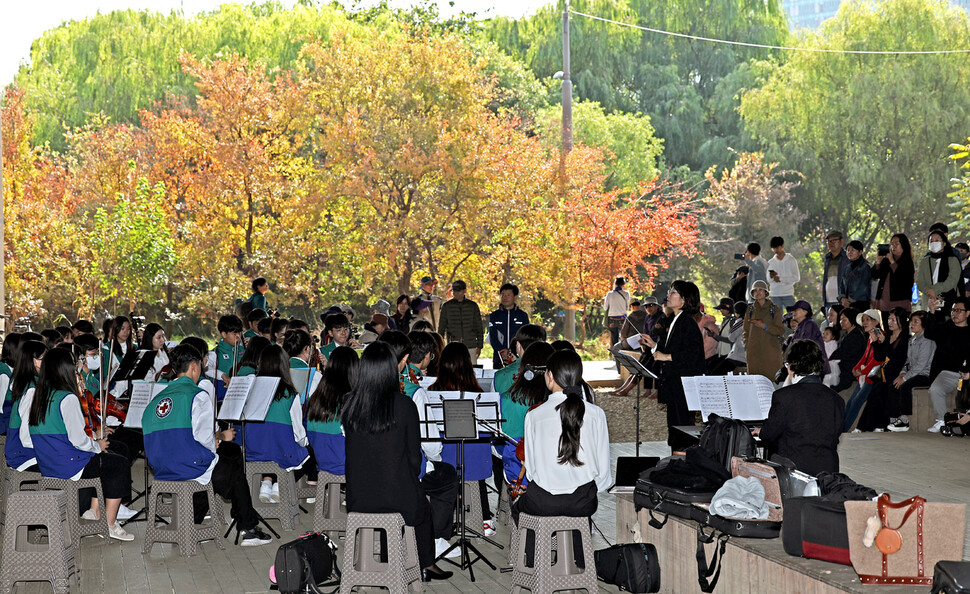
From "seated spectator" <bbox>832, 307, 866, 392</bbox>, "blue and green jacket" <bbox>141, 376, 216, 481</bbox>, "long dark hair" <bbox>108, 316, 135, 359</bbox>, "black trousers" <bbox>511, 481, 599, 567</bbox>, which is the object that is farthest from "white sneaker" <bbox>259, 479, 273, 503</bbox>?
"seated spectator" <bbox>832, 307, 866, 392</bbox>

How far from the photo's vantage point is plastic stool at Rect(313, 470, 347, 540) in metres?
8.17

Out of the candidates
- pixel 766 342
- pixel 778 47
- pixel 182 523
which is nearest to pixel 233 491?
pixel 182 523

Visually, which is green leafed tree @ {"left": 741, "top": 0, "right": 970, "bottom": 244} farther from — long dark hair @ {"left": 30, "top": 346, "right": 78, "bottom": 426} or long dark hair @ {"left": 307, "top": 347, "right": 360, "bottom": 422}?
long dark hair @ {"left": 30, "top": 346, "right": 78, "bottom": 426}

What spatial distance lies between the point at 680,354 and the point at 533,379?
113 inches

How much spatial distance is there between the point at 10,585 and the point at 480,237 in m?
20.5

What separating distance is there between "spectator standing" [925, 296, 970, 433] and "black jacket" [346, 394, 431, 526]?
9494 mm

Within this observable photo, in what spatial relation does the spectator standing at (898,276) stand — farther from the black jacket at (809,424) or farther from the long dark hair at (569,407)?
the long dark hair at (569,407)

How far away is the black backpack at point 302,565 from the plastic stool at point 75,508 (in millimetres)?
1917

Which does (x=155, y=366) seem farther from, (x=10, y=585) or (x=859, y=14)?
(x=859, y=14)

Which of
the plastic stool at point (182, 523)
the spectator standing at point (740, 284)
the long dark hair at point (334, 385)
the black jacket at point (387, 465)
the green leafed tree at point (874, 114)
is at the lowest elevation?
the plastic stool at point (182, 523)

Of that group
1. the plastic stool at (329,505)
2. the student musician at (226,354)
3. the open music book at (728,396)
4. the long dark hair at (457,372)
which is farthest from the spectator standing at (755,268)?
the plastic stool at (329,505)

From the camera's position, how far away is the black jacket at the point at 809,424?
7.00 m

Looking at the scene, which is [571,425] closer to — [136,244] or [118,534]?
[118,534]

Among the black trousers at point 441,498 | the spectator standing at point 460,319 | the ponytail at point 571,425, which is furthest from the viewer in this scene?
the spectator standing at point 460,319
